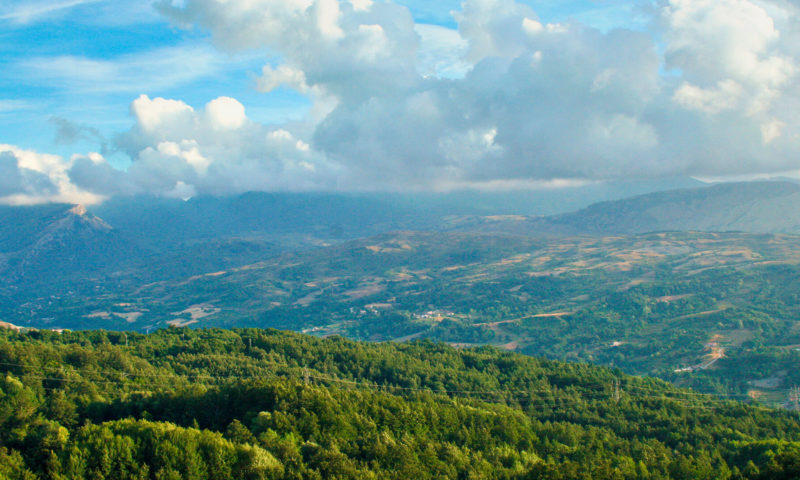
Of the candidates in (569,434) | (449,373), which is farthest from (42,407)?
(449,373)

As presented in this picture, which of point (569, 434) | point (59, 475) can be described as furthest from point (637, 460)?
point (59, 475)

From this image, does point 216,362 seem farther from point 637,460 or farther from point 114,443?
point 637,460

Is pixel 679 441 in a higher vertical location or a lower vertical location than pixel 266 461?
lower

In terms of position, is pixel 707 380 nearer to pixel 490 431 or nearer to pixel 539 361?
pixel 539 361

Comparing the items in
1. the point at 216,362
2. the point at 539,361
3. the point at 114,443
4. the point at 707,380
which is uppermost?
the point at 114,443

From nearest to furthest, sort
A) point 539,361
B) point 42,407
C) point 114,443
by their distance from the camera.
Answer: point 114,443 → point 42,407 → point 539,361

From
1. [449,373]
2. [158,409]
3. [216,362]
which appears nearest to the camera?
[158,409]

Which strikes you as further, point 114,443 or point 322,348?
point 322,348
